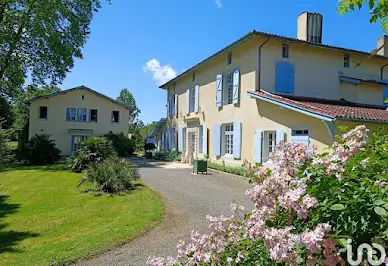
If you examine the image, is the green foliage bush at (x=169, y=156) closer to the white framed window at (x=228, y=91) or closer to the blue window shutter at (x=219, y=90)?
the blue window shutter at (x=219, y=90)

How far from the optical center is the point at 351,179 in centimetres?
198

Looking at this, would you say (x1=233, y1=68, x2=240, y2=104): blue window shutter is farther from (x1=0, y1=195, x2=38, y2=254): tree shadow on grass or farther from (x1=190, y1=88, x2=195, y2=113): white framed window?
(x1=0, y1=195, x2=38, y2=254): tree shadow on grass

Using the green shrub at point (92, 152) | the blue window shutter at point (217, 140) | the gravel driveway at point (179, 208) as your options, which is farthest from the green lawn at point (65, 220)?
the blue window shutter at point (217, 140)

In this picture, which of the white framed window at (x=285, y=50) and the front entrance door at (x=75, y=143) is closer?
the white framed window at (x=285, y=50)

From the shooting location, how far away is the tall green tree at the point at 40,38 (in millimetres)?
20156

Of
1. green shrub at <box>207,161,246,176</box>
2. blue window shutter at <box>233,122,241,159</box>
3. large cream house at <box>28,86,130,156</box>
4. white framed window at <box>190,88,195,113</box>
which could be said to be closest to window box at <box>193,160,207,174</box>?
green shrub at <box>207,161,246,176</box>

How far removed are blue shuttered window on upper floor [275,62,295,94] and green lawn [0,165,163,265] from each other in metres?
7.90

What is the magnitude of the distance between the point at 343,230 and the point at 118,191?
8.99m

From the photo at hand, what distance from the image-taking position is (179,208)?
24.7ft

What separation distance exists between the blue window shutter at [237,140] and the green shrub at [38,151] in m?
12.6

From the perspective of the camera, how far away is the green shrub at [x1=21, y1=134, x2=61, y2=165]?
19172mm

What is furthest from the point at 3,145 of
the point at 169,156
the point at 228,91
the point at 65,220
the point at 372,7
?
the point at 169,156

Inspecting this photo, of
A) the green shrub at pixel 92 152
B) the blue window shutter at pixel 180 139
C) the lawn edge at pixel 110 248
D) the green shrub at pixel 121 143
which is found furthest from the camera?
the green shrub at pixel 121 143

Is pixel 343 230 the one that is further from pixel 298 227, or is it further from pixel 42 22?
pixel 42 22
